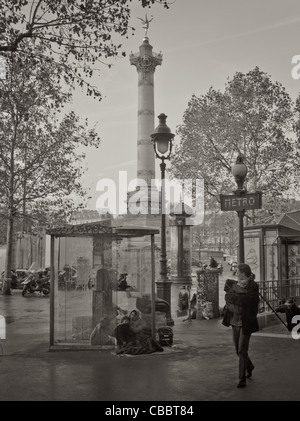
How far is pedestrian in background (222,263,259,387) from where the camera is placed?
22.3 ft

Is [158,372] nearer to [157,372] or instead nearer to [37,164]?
[157,372]

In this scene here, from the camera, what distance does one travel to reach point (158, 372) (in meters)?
7.59

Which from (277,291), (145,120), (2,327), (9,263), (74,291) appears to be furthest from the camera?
(145,120)

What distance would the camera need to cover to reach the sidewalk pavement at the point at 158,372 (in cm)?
632

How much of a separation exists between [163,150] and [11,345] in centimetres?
603

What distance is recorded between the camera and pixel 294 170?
28.7m

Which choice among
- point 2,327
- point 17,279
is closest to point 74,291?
point 2,327

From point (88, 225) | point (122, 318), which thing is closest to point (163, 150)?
point (88, 225)

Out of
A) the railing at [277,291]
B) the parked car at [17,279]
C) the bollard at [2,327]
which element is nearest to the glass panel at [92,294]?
the bollard at [2,327]

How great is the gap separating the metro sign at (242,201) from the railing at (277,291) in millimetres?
3878

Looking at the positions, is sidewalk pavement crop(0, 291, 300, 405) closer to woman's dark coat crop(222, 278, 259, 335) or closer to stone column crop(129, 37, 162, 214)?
woman's dark coat crop(222, 278, 259, 335)

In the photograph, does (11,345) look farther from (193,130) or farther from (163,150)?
(193,130)

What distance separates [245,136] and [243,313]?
2318 centimetres

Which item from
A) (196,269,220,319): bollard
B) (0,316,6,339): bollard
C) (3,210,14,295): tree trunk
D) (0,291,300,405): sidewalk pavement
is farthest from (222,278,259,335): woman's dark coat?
(3,210,14,295): tree trunk
